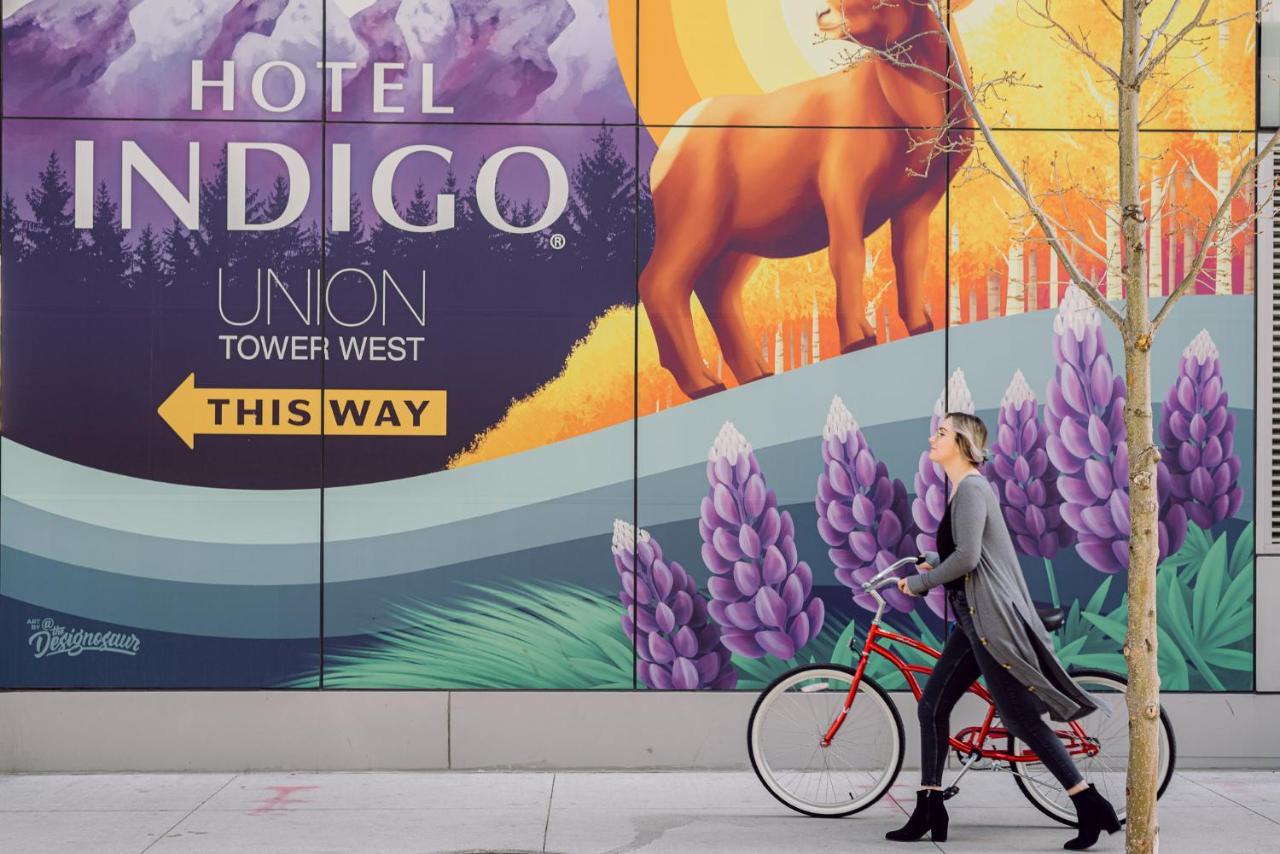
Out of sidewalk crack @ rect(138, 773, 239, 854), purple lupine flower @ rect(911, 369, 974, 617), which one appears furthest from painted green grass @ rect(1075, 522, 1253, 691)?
sidewalk crack @ rect(138, 773, 239, 854)

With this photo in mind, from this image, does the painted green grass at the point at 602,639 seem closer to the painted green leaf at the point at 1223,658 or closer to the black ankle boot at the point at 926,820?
the painted green leaf at the point at 1223,658

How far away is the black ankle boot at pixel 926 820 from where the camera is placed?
21.2 ft

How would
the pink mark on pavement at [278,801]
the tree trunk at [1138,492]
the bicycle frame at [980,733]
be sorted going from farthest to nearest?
the pink mark on pavement at [278,801] < the bicycle frame at [980,733] < the tree trunk at [1138,492]

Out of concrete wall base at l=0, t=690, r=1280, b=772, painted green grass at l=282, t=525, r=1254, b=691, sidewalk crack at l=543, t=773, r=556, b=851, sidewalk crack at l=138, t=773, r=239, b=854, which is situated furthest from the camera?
painted green grass at l=282, t=525, r=1254, b=691

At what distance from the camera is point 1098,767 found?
6.86 meters

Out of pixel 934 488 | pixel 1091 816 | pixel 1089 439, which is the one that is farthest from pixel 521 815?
pixel 1089 439

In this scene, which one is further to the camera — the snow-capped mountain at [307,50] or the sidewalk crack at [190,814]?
the snow-capped mountain at [307,50]

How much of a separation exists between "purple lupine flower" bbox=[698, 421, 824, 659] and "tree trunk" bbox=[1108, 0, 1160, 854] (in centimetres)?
298

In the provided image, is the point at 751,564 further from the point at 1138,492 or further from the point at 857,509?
the point at 1138,492

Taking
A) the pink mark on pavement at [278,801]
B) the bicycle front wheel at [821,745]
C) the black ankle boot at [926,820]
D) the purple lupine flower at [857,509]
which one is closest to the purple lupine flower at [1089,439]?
the purple lupine flower at [857,509]

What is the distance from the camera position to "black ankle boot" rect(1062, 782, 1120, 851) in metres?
6.29

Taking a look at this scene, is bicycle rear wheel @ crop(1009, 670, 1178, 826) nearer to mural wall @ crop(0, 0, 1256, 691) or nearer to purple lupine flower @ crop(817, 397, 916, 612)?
mural wall @ crop(0, 0, 1256, 691)

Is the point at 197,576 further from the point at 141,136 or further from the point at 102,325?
the point at 141,136

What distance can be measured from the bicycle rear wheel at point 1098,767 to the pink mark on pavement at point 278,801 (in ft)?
12.2
